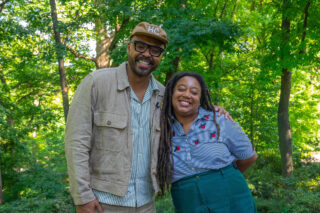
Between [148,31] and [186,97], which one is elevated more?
[148,31]

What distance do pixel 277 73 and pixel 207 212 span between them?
21.2ft

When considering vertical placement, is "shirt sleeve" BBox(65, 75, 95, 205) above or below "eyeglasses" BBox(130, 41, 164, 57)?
below

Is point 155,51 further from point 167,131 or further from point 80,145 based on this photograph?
point 80,145

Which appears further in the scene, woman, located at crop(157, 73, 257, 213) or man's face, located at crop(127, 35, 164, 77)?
man's face, located at crop(127, 35, 164, 77)

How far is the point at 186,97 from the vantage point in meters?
2.48

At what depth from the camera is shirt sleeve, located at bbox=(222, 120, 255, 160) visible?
243 cm

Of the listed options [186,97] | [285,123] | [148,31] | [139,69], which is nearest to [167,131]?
[186,97]

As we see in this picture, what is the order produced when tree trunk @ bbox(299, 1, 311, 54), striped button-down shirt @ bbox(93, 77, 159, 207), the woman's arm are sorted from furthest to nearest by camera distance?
tree trunk @ bbox(299, 1, 311, 54), the woman's arm, striped button-down shirt @ bbox(93, 77, 159, 207)

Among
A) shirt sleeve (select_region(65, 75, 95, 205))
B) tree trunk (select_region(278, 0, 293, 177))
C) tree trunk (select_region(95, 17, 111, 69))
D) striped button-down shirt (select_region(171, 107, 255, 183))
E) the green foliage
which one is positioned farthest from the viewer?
tree trunk (select_region(95, 17, 111, 69))

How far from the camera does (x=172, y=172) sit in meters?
2.40

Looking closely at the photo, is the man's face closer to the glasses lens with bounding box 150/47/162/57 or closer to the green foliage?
the glasses lens with bounding box 150/47/162/57

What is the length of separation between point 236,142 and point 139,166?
861 millimetres

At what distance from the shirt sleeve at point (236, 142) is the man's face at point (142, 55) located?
86 centimetres

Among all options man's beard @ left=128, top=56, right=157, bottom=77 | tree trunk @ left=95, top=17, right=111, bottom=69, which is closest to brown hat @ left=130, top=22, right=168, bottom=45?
man's beard @ left=128, top=56, right=157, bottom=77
